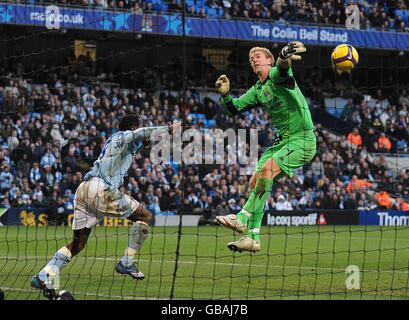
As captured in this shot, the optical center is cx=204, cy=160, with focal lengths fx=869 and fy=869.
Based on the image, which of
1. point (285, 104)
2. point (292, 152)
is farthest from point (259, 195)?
point (285, 104)

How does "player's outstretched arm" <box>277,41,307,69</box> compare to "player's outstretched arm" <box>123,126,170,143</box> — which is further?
"player's outstretched arm" <box>123,126,170,143</box>

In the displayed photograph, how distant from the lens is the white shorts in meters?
12.5

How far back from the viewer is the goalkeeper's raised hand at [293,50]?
1102 centimetres

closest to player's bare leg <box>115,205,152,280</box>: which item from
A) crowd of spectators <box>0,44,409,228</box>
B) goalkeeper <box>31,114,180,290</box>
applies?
goalkeeper <box>31,114,180,290</box>

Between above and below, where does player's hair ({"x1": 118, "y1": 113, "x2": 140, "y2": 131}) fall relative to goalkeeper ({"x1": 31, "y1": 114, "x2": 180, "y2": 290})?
above

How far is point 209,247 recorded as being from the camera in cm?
2059

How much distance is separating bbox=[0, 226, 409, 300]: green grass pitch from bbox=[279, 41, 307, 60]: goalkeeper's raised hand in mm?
3162

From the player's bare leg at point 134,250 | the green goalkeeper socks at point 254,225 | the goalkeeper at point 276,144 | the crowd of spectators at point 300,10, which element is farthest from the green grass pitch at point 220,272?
the crowd of spectators at point 300,10

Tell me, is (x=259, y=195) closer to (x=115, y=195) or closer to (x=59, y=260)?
(x=115, y=195)

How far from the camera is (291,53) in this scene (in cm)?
1112

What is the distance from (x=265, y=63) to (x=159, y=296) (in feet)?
12.0

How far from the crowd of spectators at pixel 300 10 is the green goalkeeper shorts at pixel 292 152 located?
846 inches

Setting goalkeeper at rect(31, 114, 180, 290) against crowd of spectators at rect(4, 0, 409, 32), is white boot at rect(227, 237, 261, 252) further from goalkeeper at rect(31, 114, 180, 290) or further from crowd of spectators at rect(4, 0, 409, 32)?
crowd of spectators at rect(4, 0, 409, 32)

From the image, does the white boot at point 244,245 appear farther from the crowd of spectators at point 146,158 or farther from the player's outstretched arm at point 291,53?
the crowd of spectators at point 146,158
